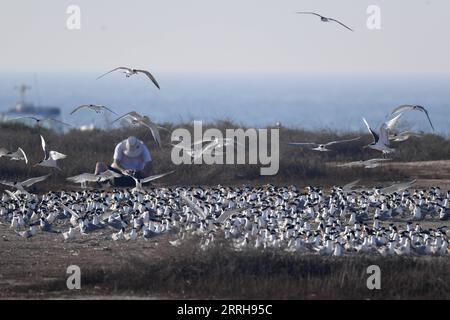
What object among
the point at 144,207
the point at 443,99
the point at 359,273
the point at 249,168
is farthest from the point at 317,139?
the point at 443,99

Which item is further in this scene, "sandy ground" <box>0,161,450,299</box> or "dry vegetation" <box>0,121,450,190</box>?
"dry vegetation" <box>0,121,450,190</box>

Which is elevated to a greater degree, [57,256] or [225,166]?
[225,166]

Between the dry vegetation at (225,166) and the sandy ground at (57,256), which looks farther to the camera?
the dry vegetation at (225,166)

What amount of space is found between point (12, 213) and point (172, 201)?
8.89ft

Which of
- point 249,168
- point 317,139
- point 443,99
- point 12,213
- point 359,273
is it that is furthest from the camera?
point 443,99

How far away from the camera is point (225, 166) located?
83.9 ft

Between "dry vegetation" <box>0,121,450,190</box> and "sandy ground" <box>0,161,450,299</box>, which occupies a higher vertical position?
"dry vegetation" <box>0,121,450,190</box>

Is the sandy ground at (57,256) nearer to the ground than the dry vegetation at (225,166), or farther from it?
nearer to the ground

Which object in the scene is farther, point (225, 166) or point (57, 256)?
point (225, 166)

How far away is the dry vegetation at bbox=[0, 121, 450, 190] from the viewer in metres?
25.2

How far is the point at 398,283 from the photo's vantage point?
1443 cm

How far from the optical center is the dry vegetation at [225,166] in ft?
82.7
